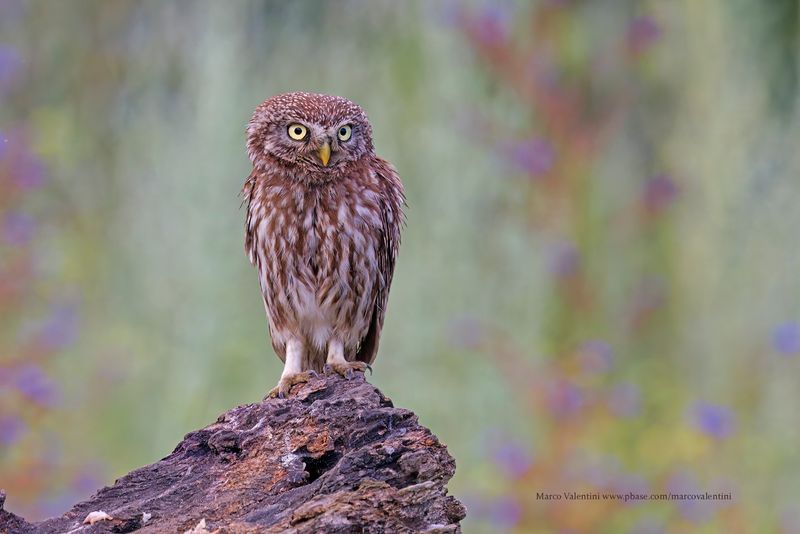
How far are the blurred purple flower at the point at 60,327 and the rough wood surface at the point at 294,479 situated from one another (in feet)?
9.65

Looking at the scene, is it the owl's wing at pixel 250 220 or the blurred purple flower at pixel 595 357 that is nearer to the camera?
the owl's wing at pixel 250 220

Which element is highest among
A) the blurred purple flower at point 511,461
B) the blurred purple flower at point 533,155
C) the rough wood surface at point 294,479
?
the blurred purple flower at point 533,155

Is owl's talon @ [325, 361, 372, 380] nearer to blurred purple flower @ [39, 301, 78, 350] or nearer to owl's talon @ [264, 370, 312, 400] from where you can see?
owl's talon @ [264, 370, 312, 400]

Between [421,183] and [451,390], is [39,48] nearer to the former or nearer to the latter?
[421,183]

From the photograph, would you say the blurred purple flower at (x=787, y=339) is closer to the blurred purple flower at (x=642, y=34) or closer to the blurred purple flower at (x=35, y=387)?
the blurred purple flower at (x=642, y=34)

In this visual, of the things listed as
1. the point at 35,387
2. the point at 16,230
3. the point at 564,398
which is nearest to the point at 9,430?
the point at 35,387

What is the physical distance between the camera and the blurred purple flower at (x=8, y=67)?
6.44 m

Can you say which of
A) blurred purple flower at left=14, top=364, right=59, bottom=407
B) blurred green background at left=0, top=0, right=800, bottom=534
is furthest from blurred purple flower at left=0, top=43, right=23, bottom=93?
blurred purple flower at left=14, top=364, right=59, bottom=407

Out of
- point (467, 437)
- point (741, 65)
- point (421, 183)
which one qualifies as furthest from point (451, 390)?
point (741, 65)

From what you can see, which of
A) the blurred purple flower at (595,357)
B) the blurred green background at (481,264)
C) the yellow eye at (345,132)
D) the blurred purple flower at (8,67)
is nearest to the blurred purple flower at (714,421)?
the blurred green background at (481,264)

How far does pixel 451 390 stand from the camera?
20.6 ft

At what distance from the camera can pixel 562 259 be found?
6.79m

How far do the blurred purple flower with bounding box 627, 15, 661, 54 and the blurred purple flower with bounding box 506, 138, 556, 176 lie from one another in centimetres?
94

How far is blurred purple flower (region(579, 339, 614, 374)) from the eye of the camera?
20.9ft
